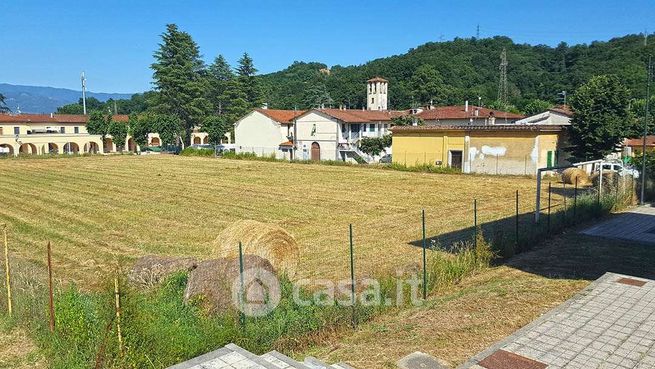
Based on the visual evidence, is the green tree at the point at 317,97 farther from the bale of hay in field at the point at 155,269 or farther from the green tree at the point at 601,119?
the bale of hay in field at the point at 155,269

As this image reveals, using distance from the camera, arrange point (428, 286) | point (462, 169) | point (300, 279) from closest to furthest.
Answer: point (428, 286), point (300, 279), point (462, 169)

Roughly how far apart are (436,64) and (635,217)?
93.9 m

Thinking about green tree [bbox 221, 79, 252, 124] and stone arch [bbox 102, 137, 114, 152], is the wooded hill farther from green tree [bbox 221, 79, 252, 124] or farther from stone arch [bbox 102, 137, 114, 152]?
stone arch [bbox 102, 137, 114, 152]

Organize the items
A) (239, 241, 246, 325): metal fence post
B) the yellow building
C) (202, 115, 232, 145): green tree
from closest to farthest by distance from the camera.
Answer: (239, 241, 246, 325): metal fence post
the yellow building
(202, 115, 232, 145): green tree

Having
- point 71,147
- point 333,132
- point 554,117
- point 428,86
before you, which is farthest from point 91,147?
point 554,117

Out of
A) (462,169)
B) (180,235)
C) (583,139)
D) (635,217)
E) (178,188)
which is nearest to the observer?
(180,235)

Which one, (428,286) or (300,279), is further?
(300,279)

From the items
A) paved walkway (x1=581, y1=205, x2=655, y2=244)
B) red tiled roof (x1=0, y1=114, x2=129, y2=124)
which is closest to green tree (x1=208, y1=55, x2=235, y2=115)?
red tiled roof (x1=0, y1=114, x2=129, y2=124)

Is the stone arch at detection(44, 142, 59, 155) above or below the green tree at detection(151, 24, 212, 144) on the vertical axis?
below

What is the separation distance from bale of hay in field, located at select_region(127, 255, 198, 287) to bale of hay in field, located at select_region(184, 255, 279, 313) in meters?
0.95

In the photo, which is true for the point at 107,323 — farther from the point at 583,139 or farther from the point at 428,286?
the point at 583,139

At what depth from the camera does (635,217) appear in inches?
655

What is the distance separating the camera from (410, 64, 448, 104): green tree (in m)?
95.9

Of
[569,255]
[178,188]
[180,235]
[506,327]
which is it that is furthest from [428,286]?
[178,188]
